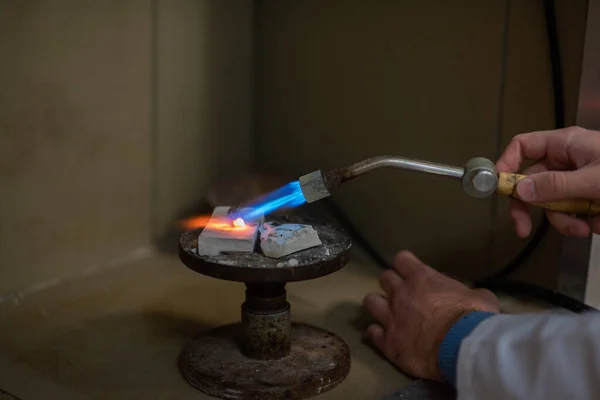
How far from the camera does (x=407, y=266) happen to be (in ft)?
3.44

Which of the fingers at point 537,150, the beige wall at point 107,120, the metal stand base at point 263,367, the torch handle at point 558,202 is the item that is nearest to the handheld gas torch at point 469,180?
the torch handle at point 558,202

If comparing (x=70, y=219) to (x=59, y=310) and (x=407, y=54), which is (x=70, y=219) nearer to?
(x=59, y=310)

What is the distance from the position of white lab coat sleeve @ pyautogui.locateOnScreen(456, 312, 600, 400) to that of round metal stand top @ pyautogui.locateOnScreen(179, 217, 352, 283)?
0.21 meters

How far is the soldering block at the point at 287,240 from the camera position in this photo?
79cm

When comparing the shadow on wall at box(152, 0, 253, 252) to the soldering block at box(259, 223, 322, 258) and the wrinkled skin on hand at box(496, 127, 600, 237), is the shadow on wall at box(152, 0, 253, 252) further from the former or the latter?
the wrinkled skin on hand at box(496, 127, 600, 237)

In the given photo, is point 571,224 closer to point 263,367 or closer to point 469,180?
point 469,180

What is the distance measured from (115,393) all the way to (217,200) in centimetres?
56

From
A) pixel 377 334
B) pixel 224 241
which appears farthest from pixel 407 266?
pixel 224 241

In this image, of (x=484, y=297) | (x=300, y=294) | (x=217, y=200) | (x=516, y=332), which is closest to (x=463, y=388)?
(x=516, y=332)

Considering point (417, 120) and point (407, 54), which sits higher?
point (407, 54)

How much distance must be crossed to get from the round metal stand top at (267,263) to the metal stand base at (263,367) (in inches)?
5.3

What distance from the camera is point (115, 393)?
2.68 feet

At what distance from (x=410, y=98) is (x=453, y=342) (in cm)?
55

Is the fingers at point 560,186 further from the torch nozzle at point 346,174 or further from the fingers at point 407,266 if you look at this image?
the fingers at point 407,266
